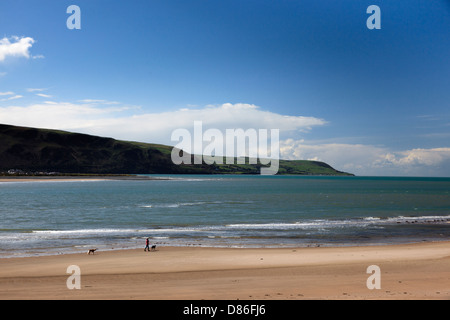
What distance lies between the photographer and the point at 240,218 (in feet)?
153

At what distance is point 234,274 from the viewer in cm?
1859

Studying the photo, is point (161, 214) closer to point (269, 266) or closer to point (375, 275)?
point (269, 266)

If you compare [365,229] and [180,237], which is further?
[365,229]

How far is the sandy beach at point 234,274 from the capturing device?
14.6 meters

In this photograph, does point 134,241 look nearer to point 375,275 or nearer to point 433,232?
point 375,275

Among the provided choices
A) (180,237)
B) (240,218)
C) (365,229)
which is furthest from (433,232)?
(180,237)

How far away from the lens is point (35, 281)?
17.0 meters

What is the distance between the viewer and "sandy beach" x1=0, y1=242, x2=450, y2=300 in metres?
14.6
